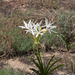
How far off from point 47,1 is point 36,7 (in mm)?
613

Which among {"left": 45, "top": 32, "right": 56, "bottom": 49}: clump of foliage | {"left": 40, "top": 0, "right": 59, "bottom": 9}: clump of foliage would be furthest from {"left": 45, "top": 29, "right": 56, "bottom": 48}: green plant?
{"left": 40, "top": 0, "right": 59, "bottom": 9}: clump of foliage

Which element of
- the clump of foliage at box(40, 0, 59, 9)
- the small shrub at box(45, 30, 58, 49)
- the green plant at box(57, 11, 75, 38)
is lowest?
the small shrub at box(45, 30, 58, 49)

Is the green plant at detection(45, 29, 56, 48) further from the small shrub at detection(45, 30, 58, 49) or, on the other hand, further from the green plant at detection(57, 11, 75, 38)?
the green plant at detection(57, 11, 75, 38)

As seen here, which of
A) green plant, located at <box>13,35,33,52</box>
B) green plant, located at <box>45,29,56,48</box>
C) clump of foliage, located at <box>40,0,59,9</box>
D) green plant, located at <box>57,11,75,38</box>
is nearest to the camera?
green plant, located at <box>13,35,33,52</box>

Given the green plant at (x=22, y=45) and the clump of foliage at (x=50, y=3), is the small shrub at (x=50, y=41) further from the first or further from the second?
the clump of foliage at (x=50, y=3)

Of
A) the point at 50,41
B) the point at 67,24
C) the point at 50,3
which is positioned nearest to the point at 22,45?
the point at 50,41

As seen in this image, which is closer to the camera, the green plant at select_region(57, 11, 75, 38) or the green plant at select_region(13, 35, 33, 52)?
the green plant at select_region(13, 35, 33, 52)

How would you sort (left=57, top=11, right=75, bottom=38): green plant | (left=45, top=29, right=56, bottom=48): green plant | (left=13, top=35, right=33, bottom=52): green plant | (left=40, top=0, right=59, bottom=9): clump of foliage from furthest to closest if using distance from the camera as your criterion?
(left=40, top=0, right=59, bottom=9): clump of foliage → (left=57, top=11, right=75, bottom=38): green plant → (left=45, top=29, right=56, bottom=48): green plant → (left=13, top=35, right=33, bottom=52): green plant

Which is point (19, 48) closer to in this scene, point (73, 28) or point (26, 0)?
point (73, 28)

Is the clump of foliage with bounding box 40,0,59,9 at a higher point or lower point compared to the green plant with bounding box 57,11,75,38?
higher

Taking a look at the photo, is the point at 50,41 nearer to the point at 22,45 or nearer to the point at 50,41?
the point at 50,41

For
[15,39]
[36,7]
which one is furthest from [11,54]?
[36,7]

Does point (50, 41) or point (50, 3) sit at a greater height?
point (50, 3)

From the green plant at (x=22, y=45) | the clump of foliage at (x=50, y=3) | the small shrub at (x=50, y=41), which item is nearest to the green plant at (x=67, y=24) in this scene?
the small shrub at (x=50, y=41)
